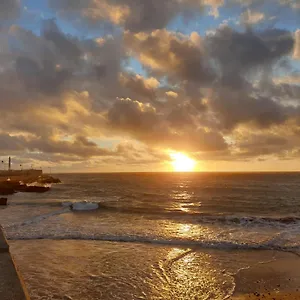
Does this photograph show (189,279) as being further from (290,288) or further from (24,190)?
(24,190)

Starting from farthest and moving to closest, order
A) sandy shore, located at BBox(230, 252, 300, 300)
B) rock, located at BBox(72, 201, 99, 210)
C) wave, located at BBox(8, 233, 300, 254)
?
rock, located at BBox(72, 201, 99, 210) < wave, located at BBox(8, 233, 300, 254) < sandy shore, located at BBox(230, 252, 300, 300)

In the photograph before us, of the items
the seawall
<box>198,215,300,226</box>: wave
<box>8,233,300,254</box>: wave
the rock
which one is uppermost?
the seawall

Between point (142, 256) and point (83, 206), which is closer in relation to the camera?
point (142, 256)

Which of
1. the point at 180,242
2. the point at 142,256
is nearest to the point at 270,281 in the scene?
the point at 142,256

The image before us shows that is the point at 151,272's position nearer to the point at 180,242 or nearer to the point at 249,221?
the point at 180,242

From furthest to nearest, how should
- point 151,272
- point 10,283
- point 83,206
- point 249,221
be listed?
point 83,206 < point 249,221 < point 151,272 < point 10,283

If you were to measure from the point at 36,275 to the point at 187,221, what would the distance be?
19909 millimetres

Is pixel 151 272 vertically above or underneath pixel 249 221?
above

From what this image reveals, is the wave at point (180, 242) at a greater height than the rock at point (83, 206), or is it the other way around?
the wave at point (180, 242)

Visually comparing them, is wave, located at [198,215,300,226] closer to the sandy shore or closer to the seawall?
the sandy shore

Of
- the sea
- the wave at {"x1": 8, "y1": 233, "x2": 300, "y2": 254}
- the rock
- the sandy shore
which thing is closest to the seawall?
the sea

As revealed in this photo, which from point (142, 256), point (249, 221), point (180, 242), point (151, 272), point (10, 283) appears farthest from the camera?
point (249, 221)

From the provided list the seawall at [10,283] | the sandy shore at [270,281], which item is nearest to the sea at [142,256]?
the sandy shore at [270,281]

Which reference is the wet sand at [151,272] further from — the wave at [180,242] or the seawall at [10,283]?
the seawall at [10,283]
